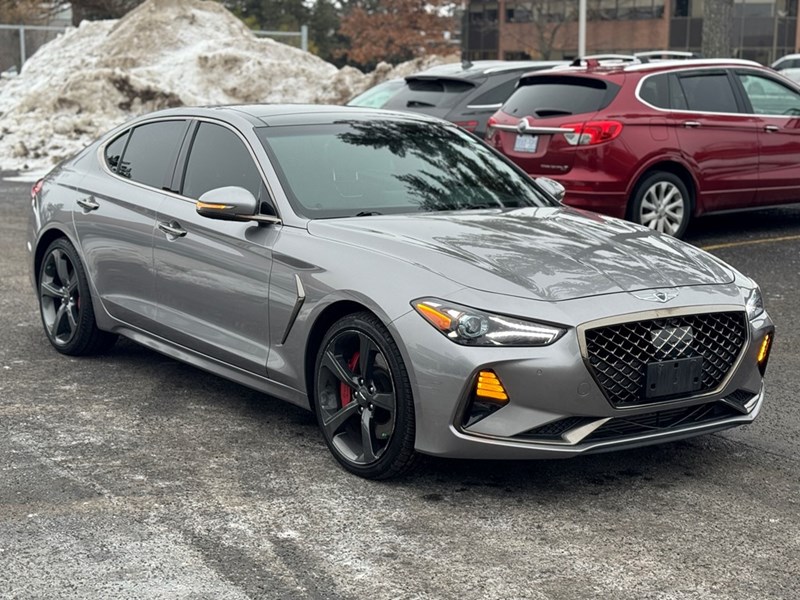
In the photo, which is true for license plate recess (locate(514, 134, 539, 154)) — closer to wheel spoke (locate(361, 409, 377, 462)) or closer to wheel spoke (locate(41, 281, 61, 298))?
wheel spoke (locate(41, 281, 61, 298))

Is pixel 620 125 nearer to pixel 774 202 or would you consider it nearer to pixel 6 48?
pixel 774 202

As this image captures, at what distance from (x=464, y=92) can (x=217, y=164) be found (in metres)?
8.36

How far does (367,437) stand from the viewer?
5.26 meters

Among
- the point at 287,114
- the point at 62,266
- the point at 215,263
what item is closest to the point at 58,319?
the point at 62,266

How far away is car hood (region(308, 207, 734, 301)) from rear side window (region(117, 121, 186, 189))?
4.73 feet

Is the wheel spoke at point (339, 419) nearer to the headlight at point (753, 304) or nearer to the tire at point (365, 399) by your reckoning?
the tire at point (365, 399)

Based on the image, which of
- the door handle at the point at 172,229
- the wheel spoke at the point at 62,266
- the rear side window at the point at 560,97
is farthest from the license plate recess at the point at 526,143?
the door handle at the point at 172,229

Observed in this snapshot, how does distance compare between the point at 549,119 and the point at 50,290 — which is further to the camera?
the point at 549,119

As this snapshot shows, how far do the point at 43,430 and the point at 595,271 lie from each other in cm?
268

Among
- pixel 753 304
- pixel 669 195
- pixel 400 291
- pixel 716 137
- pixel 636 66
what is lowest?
pixel 669 195

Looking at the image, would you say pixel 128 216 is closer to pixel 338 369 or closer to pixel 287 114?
pixel 287 114

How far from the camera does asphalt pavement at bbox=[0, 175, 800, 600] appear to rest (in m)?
4.24

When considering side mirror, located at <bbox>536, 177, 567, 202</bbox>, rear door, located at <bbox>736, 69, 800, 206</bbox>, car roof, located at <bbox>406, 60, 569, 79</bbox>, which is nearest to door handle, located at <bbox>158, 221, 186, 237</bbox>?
side mirror, located at <bbox>536, 177, 567, 202</bbox>

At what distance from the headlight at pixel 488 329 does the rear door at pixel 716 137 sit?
22.4ft
